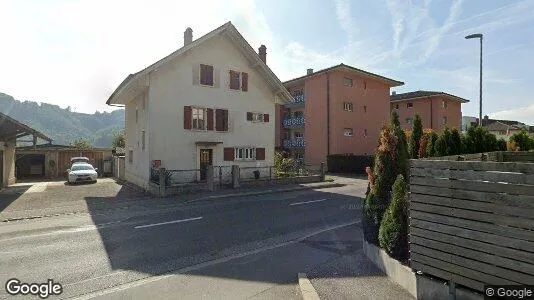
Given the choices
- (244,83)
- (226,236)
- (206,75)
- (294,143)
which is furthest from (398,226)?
(294,143)

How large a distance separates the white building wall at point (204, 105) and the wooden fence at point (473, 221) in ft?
57.8

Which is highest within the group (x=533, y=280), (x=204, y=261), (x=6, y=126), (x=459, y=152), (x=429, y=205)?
(x=6, y=126)

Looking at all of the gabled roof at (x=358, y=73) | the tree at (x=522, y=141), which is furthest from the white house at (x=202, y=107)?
the tree at (x=522, y=141)

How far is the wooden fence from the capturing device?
4.03 metres

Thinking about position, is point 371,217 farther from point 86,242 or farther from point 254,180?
point 254,180

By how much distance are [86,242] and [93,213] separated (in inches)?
189

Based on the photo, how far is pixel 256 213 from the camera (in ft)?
43.0

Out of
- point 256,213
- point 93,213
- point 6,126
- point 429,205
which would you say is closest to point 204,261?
point 429,205

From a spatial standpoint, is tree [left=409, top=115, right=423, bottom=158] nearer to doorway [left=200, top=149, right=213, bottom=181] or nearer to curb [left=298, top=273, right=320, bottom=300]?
curb [left=298, top=273, right=320, bottom=300]

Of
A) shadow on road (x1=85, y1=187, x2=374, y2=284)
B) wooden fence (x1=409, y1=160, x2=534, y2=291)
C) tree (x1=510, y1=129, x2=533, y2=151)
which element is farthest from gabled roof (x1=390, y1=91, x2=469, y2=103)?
wooden fence (x1=409, y1=160, x2=534, y2=291)

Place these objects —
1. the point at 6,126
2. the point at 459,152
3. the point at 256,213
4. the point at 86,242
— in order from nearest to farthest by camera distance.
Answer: the point at 86,242 < the point at 459,152 < the point at 256,213 < the point at 6,126

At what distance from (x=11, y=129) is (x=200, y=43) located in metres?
13.0

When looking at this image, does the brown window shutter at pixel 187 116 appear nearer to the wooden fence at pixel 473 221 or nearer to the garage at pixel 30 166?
the garage at pixel 30 166

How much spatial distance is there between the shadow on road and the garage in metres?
18.5
